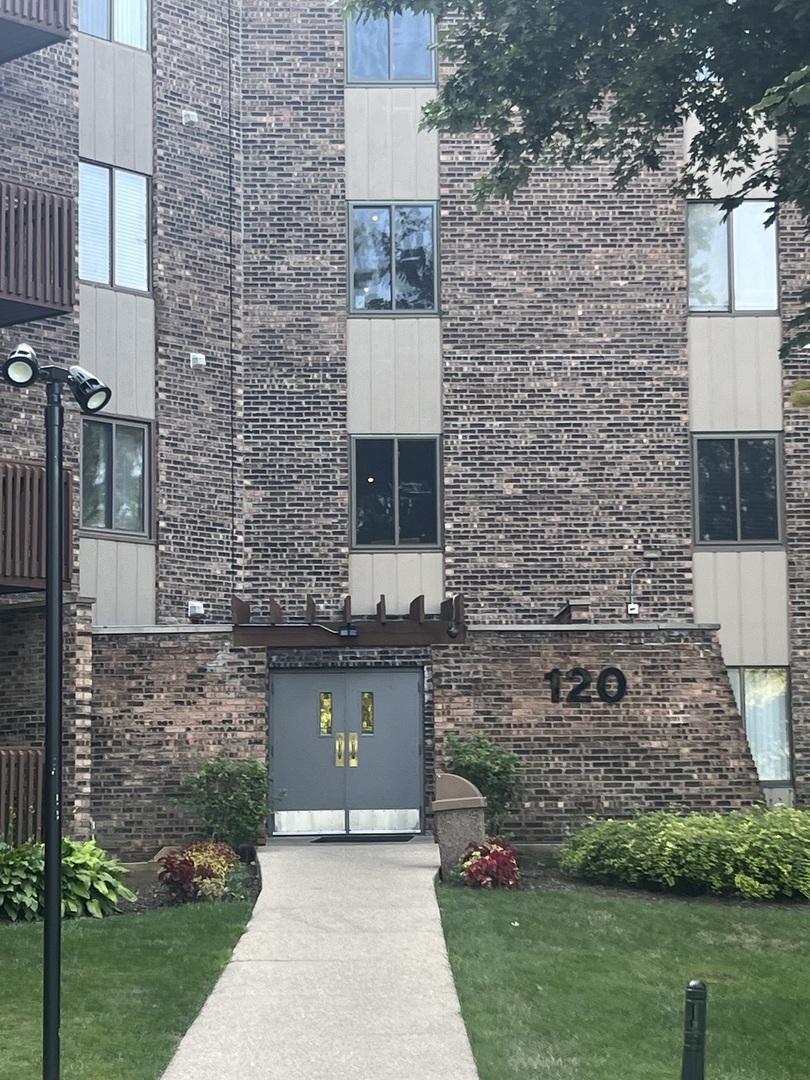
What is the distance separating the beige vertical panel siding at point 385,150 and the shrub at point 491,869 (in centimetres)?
999

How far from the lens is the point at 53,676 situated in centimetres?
999

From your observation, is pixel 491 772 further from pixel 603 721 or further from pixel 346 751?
pixel 346 751

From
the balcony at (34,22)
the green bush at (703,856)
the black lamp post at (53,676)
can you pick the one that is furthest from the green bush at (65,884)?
the balcony at (34,22)

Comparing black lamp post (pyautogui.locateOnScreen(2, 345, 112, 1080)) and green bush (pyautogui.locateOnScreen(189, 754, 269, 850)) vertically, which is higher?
black lamp post (pyautogui.locateOnScreen(2, 345, 112, 1080))

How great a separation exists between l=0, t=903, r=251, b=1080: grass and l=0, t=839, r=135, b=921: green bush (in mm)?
315

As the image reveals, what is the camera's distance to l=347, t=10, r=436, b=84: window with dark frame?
77.4ft

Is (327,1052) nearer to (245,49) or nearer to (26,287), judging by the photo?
(26,287)

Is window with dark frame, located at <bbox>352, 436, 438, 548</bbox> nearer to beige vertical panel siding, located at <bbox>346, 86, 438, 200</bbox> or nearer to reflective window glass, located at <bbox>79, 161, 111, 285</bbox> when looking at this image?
beige vertical panel siding, located at <bbox>346, 86, 438, 200</bbox>

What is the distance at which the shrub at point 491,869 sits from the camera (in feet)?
56.0

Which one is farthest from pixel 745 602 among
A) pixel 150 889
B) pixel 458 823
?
pixel 150 889

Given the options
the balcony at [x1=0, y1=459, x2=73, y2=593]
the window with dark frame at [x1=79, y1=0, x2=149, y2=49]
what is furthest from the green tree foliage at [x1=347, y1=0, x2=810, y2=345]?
the window with dark frame at [x1=79, y1=0, x2=149, y2=49]

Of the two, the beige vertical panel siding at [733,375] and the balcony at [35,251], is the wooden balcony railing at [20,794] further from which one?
the beige vertical panel siding at [733,375]

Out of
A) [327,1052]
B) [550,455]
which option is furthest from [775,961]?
[550,455]

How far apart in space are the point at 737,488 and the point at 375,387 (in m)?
5.19
